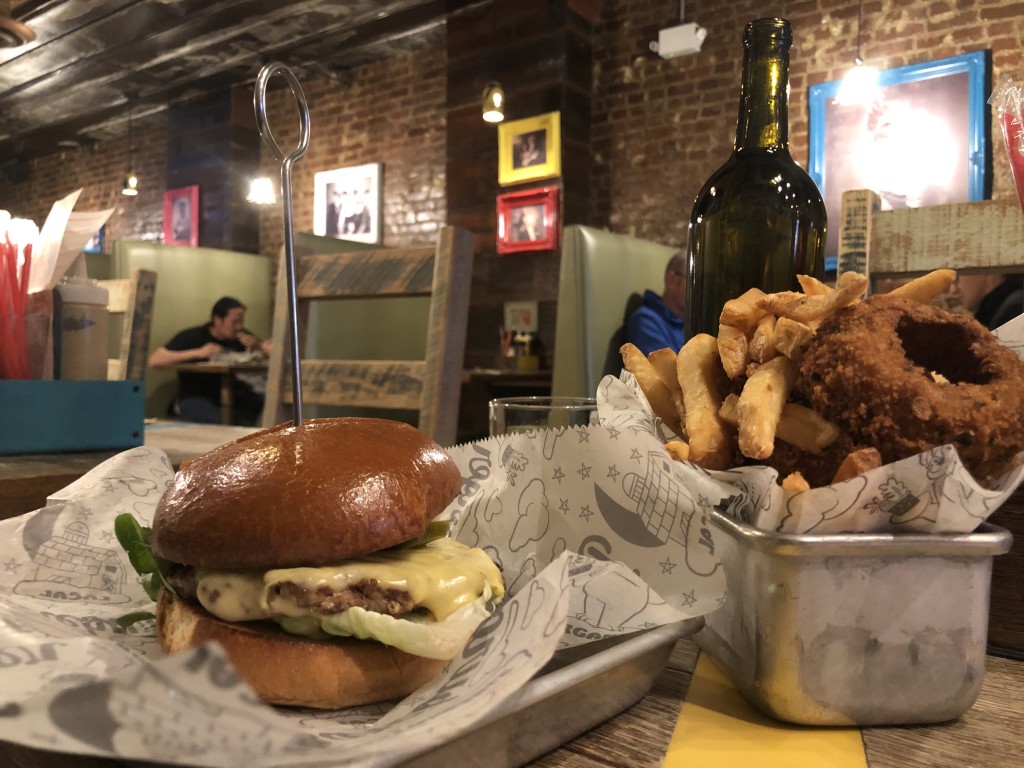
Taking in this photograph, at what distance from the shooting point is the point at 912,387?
0.63m

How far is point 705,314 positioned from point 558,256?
4533 mm

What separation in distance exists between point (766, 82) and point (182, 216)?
882 cm

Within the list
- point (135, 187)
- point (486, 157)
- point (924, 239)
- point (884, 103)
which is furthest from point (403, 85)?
point (924, 239)

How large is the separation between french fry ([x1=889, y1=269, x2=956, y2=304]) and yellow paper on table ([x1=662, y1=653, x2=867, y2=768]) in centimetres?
41

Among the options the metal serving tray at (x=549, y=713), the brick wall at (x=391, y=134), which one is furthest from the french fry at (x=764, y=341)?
the brick wall at (x=391, y=134)

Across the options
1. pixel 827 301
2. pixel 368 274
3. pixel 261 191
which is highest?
pixel 261 191

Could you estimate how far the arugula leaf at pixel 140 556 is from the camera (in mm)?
848

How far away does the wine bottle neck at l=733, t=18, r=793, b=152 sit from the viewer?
108 centimetres

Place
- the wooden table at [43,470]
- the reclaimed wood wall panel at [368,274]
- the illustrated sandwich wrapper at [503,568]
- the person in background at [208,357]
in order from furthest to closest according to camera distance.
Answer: the person in background at [208,357], the reclaimed wood wall panel at [368,274], the wooden table at [43,470], the illustrated sandwich wrapper at [503,568]

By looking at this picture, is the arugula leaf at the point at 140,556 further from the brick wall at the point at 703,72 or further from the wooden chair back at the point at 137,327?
the brick wall at the point at 703,72

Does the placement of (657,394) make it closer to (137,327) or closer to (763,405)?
(763,405)

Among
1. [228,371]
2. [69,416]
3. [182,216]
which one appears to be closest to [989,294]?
[69,416]

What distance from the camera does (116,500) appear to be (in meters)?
1.09

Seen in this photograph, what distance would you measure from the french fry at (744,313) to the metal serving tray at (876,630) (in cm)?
25
